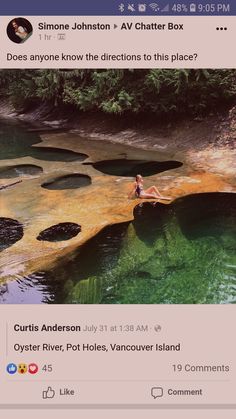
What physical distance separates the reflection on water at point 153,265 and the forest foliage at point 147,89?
21.4 feet

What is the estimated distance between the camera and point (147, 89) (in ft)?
55.7

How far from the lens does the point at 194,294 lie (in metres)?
6.96

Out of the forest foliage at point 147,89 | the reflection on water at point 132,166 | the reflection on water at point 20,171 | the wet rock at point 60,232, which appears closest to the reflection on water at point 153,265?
the wet rock at point 60,232

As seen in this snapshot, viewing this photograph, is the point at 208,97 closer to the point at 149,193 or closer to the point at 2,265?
the point at 149,193

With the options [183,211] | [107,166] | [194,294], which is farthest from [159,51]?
[107,166]

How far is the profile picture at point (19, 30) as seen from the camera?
164 inches

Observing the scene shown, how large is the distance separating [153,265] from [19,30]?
5.10 metres

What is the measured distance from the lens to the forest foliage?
51.3ft

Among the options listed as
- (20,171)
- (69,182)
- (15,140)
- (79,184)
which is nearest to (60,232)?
(79,184)
